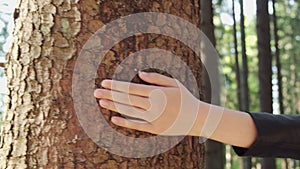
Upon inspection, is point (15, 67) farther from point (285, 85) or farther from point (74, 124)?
point (285, 85)

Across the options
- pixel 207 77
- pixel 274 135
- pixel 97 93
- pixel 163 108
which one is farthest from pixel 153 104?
pixel 207 77

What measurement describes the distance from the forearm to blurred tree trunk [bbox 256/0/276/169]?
1845 mm

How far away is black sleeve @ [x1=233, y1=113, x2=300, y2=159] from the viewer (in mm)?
1097

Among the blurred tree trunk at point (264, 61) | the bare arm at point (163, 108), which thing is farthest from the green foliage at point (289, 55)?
the bare arm at point (163, 108)

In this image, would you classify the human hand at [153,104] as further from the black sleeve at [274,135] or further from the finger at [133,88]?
the black sleeve at [274,135]

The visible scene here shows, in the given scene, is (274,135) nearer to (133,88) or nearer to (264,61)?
(133,88)

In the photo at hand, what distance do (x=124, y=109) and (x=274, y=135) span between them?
0.35 m

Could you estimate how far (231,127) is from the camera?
3.47 feet

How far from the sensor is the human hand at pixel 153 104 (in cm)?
97

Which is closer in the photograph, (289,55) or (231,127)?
(231,127)

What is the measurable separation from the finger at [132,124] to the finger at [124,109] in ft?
0.06

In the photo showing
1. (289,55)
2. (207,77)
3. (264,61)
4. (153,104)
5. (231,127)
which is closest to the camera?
(153,104)

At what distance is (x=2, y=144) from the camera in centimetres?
110

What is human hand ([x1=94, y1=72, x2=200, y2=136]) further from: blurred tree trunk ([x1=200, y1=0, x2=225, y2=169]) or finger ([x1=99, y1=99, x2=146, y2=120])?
blurred tree trunk ([x1=200, y1=0, x2=225, y2=169])
